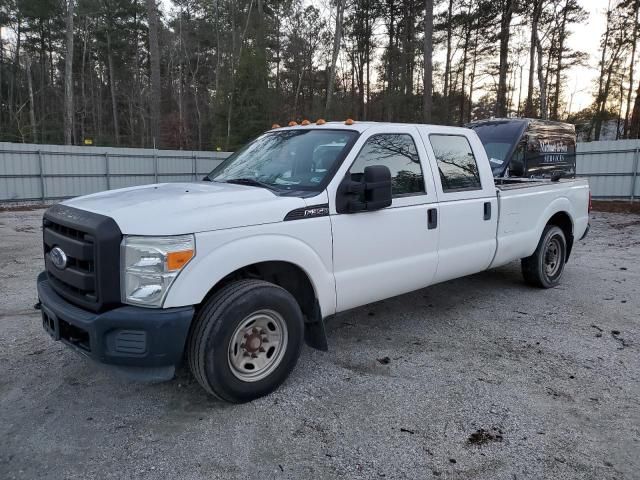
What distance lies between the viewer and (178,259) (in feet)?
9.21

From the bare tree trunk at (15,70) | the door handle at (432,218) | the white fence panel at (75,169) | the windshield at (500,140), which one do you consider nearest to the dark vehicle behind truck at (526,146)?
the windshield at (500,140)

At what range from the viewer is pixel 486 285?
6379mm

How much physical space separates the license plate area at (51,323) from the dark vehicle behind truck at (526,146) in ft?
29.6

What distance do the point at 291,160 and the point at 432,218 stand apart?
135 centimetres

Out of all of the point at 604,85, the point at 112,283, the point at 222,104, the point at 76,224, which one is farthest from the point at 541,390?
the point at 604,85

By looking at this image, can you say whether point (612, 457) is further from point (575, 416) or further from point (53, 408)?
point (53, 408)

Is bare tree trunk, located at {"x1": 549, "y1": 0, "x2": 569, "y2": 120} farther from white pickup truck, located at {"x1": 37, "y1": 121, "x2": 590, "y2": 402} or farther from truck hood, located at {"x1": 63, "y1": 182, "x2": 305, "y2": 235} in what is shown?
truck hood, located at {"x1": 63, "y1": 182, "x2": 305, "y2": 235}

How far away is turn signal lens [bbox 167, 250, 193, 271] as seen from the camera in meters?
2.79

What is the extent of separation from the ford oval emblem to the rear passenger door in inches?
118

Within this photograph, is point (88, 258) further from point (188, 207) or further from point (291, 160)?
point (291, 160)

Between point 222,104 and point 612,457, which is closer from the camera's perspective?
point 612,457

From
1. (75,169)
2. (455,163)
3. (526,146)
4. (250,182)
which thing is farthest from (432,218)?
(75,169)

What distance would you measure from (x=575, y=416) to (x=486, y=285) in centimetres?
335

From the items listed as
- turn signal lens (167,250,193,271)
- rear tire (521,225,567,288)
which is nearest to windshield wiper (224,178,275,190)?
turn signal lens (167,250,193,271)
